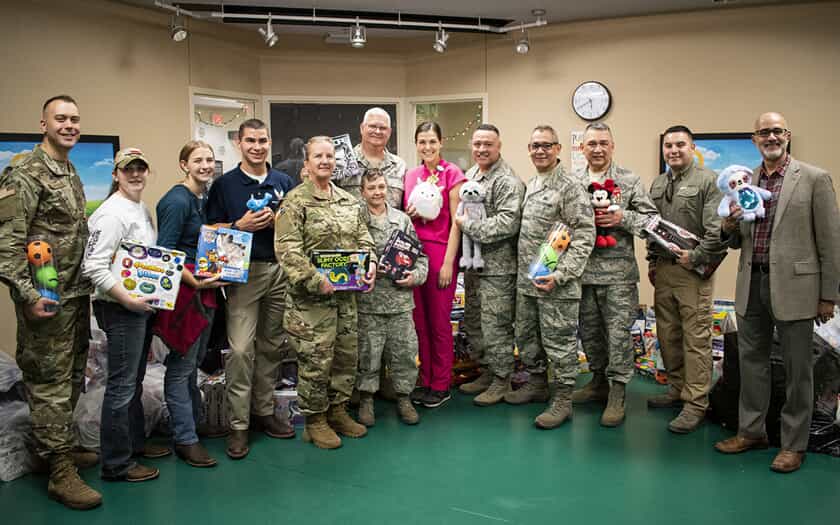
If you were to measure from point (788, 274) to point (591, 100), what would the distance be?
3.72m

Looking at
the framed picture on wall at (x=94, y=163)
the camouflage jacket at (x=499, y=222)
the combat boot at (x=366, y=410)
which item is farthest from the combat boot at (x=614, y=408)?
the framed picture on wall at (x=94, y=163)

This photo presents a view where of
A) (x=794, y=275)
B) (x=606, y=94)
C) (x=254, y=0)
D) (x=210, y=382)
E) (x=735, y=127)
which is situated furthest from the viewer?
Result: (x=606, y=94)

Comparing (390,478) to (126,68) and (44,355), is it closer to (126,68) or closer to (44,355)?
(44,355)

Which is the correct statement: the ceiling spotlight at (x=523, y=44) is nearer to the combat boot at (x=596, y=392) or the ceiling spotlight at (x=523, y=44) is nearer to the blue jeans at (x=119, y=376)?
the combat boot at (x=596, y=392)

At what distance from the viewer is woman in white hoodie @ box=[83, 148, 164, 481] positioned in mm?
3012

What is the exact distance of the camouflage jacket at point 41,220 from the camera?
283cm

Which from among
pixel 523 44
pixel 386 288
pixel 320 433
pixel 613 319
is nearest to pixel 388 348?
pixel 386 288

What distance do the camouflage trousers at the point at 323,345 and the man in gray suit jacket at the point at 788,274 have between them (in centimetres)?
→ 213

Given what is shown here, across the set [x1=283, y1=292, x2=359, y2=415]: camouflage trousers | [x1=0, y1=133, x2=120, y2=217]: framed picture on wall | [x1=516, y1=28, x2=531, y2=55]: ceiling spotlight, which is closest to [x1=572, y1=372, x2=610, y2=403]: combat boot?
[x1=283, y1=292, x2=359, y2=415]: camouflage trousers

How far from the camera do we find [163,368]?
4.22 m

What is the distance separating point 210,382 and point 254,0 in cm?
337

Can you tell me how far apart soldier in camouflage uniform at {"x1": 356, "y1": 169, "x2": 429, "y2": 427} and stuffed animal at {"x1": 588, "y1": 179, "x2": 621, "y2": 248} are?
1.08 metres

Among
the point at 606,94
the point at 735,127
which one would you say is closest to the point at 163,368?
the point at 606,94

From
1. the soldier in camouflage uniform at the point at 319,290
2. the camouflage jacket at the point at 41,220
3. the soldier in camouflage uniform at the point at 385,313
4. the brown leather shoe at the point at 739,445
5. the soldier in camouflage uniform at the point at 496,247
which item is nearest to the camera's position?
the camouflage jacket at the point at 41,220
